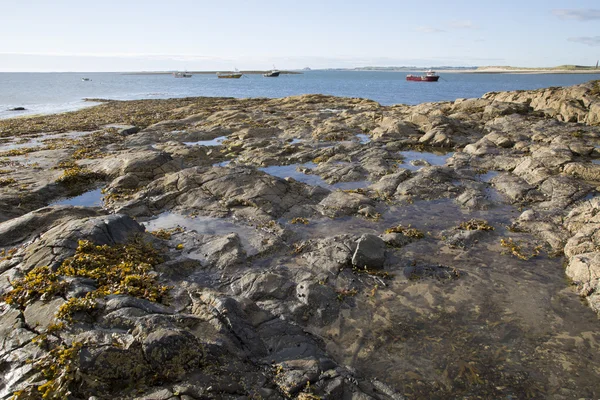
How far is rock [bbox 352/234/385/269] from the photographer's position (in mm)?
11797

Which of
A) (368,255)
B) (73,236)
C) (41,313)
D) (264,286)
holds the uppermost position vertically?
Answer: (73,236)

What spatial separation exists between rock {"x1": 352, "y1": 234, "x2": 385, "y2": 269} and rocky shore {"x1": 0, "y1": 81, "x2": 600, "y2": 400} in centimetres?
5

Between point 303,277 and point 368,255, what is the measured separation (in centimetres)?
247

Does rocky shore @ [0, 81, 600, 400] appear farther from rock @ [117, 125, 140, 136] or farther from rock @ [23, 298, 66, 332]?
rock @ [117, 125, 140, 136]

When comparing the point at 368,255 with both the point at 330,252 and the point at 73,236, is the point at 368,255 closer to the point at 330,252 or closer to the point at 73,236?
the point at 330,252

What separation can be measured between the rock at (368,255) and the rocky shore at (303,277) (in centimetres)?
5

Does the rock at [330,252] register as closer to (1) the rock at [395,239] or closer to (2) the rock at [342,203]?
(1) the rock at [395,239]

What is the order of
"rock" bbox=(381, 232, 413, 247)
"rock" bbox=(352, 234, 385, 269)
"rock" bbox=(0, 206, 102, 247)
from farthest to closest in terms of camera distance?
1. "rock" bbox=(381, 232, 413, 247)
2. "rock" bbox=(0, 206, 102, 247)
3. "rock" bbox=(352, 234, 385, 269)

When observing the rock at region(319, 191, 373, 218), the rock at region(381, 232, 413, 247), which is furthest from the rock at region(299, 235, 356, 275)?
the rock at region(319, 191, 373, 218)

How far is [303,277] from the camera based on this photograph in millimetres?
11266

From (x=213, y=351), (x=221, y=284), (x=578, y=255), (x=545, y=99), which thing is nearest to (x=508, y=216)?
(x=578, y=255)

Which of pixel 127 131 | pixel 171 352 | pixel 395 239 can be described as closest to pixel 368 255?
pixel 395 239

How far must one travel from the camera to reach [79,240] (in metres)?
10.8

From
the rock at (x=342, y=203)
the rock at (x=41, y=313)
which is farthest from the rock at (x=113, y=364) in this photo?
the rock at (x=342, y=203)
